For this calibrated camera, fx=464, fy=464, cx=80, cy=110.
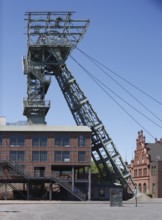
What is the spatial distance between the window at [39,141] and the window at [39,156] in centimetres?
116

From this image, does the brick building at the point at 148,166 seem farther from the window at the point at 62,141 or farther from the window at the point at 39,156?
the window at the point at 39,156

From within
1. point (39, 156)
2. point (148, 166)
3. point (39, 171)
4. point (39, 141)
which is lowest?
point (39, 171)

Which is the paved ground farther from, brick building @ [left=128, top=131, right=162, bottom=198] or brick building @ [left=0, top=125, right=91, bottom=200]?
brick building @ [left=128, top=131, right=162, bottom=198]

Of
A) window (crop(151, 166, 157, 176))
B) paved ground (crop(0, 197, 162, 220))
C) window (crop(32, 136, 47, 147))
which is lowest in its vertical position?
paved ground (crop(0, 197, 162, 220))

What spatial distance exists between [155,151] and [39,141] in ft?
116

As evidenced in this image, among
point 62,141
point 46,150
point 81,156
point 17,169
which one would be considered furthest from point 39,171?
point 81,156

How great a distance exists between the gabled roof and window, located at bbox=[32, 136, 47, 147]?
3247 centimetres

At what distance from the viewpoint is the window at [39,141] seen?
2896 inches

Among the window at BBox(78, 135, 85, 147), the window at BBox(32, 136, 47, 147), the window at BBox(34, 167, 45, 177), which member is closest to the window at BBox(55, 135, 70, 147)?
the window at BBox(78, 135, 85, 147)

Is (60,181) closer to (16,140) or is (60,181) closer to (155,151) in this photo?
(16,140)

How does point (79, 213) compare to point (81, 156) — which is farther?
point (81, 156)

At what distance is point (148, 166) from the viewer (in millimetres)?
97188

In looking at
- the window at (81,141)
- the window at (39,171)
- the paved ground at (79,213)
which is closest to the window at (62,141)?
the window at (81,141)

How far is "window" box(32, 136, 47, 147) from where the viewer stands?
241ft
